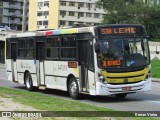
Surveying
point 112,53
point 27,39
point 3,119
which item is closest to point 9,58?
point 27,39

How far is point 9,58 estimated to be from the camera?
2330 centimetres

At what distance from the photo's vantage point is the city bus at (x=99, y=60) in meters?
15.6

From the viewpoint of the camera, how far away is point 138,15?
2746 inches

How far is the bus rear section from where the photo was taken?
1556cm

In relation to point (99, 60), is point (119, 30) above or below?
above

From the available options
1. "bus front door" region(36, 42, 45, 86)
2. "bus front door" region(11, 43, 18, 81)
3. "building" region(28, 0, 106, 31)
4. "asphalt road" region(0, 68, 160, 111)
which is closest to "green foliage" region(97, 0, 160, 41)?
"building" region(28, 0, 106, 31)

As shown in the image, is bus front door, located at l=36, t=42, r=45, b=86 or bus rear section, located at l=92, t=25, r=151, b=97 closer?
bus rear section, located at l=92, t=25, r=151, b=97

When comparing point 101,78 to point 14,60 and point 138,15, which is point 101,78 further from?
point 138,15

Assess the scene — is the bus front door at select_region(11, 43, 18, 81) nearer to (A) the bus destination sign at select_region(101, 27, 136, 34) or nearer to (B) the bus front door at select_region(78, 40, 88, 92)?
(B) the bus front door at select_region(78, 40, 88, 92)

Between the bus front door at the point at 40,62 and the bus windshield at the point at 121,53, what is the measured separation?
4.51 meters

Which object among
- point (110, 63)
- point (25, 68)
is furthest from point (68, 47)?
point (25, 68)

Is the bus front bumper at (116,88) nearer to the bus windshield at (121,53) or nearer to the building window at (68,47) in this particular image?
the bus windshield at (121,53)

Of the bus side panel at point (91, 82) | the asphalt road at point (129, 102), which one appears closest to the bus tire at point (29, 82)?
the asphalt road at point (129, 102)

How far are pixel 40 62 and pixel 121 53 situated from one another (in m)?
5.12
